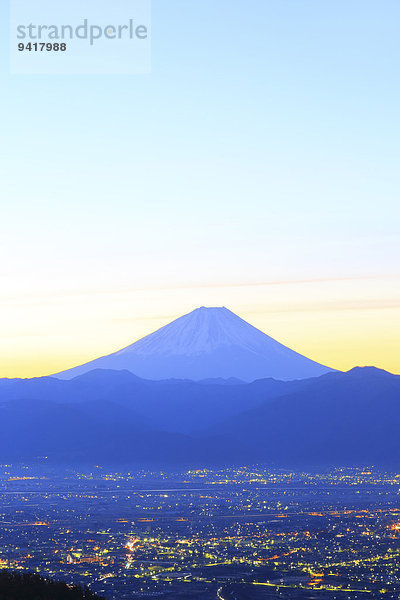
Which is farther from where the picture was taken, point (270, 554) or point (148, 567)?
point (270, 554)

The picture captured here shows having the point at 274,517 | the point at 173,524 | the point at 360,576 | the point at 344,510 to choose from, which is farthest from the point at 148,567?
the point at 344,510

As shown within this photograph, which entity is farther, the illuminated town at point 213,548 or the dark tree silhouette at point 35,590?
the illuminated town at point 213,548

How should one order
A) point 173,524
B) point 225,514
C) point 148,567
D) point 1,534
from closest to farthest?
point 148,567 → point 1,534 → point 173,524 → point 225,514

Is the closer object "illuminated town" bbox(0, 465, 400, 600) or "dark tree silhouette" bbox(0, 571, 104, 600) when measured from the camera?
"dark tree silhouette" bbox(0, 571, 104, 600)

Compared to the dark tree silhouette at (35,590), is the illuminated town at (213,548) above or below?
below

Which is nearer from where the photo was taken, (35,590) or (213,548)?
(35,590)

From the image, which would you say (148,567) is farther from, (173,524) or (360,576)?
(173,524)

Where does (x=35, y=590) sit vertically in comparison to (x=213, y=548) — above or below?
above

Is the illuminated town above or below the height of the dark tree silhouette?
below
